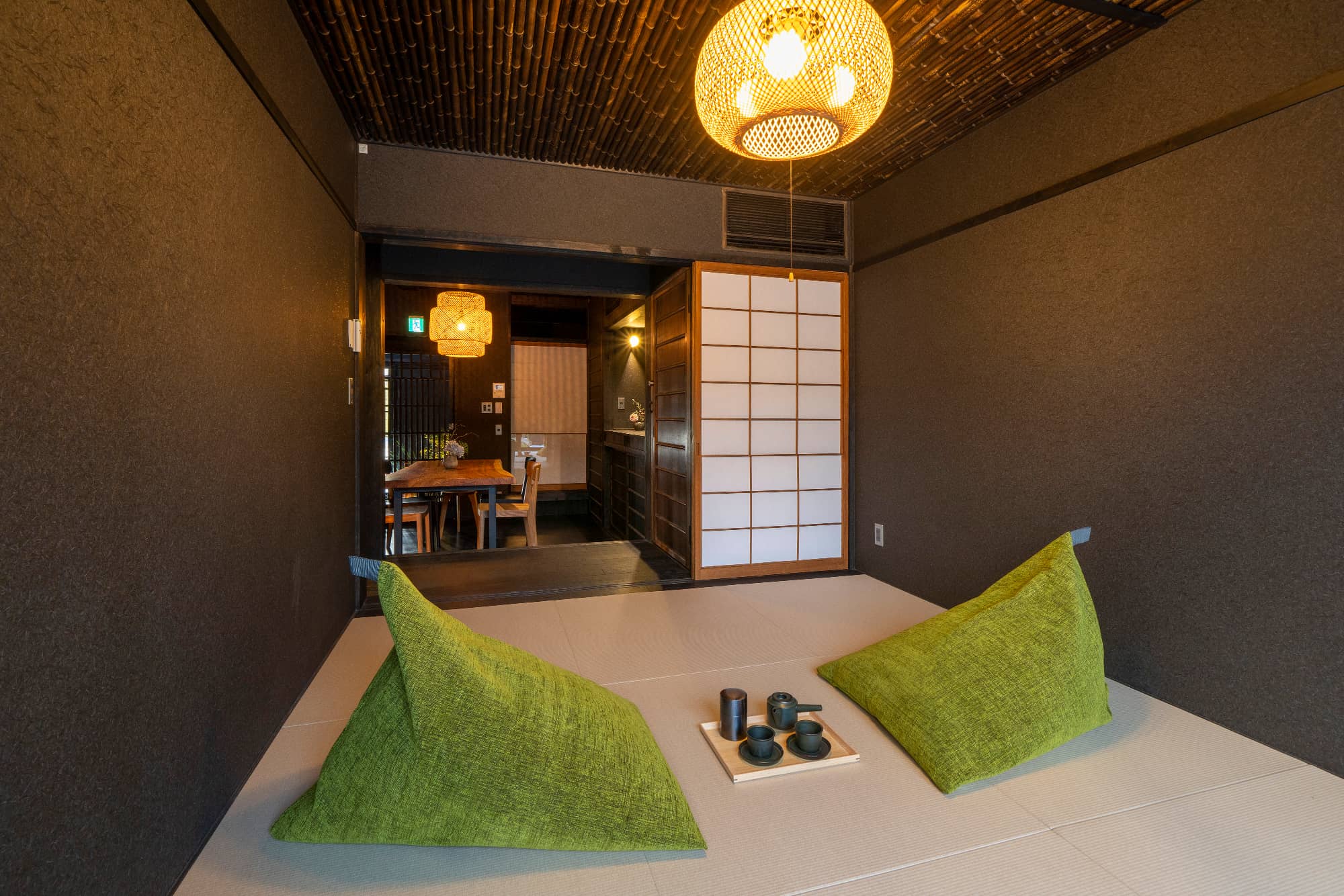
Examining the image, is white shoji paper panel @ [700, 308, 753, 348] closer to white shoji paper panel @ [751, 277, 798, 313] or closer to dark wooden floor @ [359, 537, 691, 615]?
white shoji paper panel @ [751, 277, 798, 313]

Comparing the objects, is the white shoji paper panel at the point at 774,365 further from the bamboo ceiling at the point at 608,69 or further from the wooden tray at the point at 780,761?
the wooden tray at the point at 780,761

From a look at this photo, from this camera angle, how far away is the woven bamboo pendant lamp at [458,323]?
5215 millimetres

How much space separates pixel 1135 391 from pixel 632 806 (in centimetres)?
218

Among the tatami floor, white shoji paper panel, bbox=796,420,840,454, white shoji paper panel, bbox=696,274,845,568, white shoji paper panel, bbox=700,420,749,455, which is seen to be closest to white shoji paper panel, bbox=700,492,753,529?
white shoji paper panel, bbox=696,274,845,568

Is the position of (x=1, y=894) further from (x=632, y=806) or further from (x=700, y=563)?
(x=700, y=563)

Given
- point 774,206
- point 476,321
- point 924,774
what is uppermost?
point 774,206

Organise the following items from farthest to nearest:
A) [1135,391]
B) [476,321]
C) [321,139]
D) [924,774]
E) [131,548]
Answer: [476,321] < [321,139] < [1135,391] < [924,774] < [131,548]

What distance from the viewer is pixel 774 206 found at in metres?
3.70

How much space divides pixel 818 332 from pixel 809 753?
272 centimetres

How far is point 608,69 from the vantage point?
7.93 feet

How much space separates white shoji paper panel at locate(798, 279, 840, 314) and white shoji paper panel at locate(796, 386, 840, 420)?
48cm

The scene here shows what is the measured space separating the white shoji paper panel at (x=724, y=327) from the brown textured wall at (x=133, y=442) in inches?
87.8

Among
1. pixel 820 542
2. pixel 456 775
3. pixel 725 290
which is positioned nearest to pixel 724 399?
pixel 725 290

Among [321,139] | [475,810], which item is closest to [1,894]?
[475,810]
